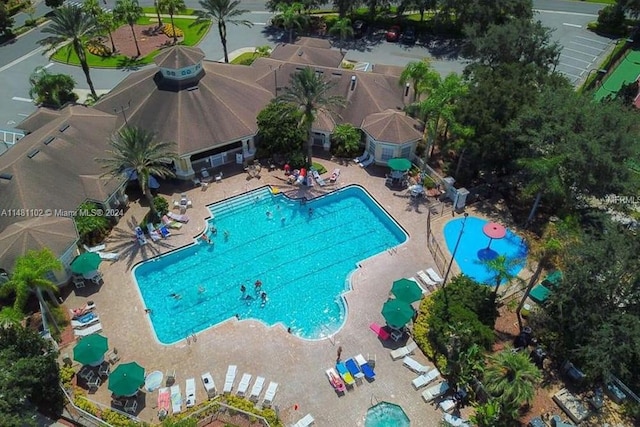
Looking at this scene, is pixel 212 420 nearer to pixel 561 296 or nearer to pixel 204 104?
pixel 561 296

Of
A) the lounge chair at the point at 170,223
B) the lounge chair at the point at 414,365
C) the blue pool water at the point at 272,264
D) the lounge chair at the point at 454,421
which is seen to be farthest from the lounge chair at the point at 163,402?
the lounge chair at the point at 454,421

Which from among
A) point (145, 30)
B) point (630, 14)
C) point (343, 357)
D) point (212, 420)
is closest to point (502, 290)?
point (343, 357)

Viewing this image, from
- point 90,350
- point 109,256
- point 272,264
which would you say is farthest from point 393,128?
point 90,350

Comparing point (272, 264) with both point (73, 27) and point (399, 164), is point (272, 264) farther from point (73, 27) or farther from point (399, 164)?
point (73, 27)

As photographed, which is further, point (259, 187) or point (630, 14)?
point (630, 14)

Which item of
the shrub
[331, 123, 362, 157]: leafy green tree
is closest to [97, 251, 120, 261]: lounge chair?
[331, 123, 362, 157]: leafy green tree
